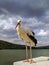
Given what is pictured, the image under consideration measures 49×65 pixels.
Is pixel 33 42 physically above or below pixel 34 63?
above

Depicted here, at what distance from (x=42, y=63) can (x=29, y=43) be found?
36.5 inches

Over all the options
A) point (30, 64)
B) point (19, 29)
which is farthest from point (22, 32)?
point (30, 64)

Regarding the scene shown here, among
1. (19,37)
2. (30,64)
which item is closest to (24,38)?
(19,37)

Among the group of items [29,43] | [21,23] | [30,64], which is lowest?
[30,64]

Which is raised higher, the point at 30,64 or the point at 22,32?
the point at 22,32

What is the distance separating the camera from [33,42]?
848 centimetres

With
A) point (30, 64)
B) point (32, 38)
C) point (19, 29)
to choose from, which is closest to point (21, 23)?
point (19, 29)

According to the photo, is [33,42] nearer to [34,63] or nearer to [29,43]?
[29,43]

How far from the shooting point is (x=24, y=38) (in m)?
8.36

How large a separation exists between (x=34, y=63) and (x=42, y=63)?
0.30m

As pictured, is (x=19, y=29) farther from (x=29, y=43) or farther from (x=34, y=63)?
(x=34, y=63)

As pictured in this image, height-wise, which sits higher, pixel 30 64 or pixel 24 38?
pixel 24 38

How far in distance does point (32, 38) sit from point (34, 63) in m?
0.95

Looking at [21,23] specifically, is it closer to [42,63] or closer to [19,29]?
[19,29]
